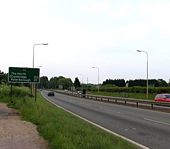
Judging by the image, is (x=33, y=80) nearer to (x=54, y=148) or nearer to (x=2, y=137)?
(x=2, y=137)

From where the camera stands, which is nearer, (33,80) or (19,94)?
(33,80)

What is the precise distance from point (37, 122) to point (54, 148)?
9648mm

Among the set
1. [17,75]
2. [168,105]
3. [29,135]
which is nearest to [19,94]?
[17,75]

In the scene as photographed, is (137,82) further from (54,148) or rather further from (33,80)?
(54,148)

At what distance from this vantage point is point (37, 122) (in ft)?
70.9

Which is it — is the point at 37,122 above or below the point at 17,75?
below

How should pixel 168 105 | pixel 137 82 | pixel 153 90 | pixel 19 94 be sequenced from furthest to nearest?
1. pixel 137 82
2. pixel 153 90
3. pixel 19 94
4. pixel 168 105

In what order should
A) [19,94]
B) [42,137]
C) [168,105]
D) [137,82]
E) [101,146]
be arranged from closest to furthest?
[101,146] < [42,137] < [168,105] < [19,94] < [137,82]

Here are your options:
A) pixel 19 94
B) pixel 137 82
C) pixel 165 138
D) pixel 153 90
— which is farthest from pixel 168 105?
pixel 137 82

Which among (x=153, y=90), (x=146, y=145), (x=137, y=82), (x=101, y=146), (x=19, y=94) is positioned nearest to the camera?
(x=101, y=146)

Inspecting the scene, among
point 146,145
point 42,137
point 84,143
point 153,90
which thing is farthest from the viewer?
point 153,90

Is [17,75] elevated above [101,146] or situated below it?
above

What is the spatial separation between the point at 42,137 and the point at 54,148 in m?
3.69

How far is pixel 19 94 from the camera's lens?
54.4 meters
